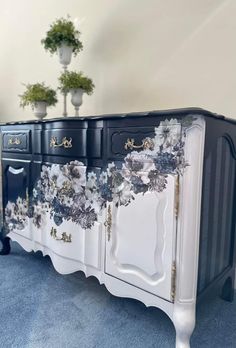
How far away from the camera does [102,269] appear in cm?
120

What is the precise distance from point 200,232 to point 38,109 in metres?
1.31

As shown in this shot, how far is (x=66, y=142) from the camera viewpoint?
4.08 ft

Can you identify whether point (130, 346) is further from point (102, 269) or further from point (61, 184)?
point (61, 184)

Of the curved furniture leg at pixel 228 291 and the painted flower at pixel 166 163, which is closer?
the painted flower at pixel 166 163

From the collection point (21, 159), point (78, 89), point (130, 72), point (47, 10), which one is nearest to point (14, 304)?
point (21, 159)

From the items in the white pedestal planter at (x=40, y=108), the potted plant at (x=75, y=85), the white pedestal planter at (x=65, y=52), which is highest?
the white pedestal planter at (x=65, y=52)

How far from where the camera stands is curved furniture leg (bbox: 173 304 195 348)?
951 millimetres

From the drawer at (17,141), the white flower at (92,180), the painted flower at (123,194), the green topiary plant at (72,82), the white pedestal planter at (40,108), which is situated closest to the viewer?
the painted flower at (123,194)

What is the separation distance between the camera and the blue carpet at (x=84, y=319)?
107 centimetres

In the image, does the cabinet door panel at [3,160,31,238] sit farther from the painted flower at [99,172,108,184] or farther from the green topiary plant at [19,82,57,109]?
the painted flower at [99,172,108,184]

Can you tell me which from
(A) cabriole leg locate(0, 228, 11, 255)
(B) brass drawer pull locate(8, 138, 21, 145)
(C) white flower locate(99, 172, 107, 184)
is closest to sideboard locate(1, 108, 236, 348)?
(C) white flower locate(99, 172, 107, 184)

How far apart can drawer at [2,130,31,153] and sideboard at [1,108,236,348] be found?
2 centimetres

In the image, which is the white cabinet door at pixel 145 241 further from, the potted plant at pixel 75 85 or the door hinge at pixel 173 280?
the potted plant at pixel 75 85

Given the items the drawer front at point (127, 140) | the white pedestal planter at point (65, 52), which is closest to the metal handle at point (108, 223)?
the drawer front at point (127, 140)
